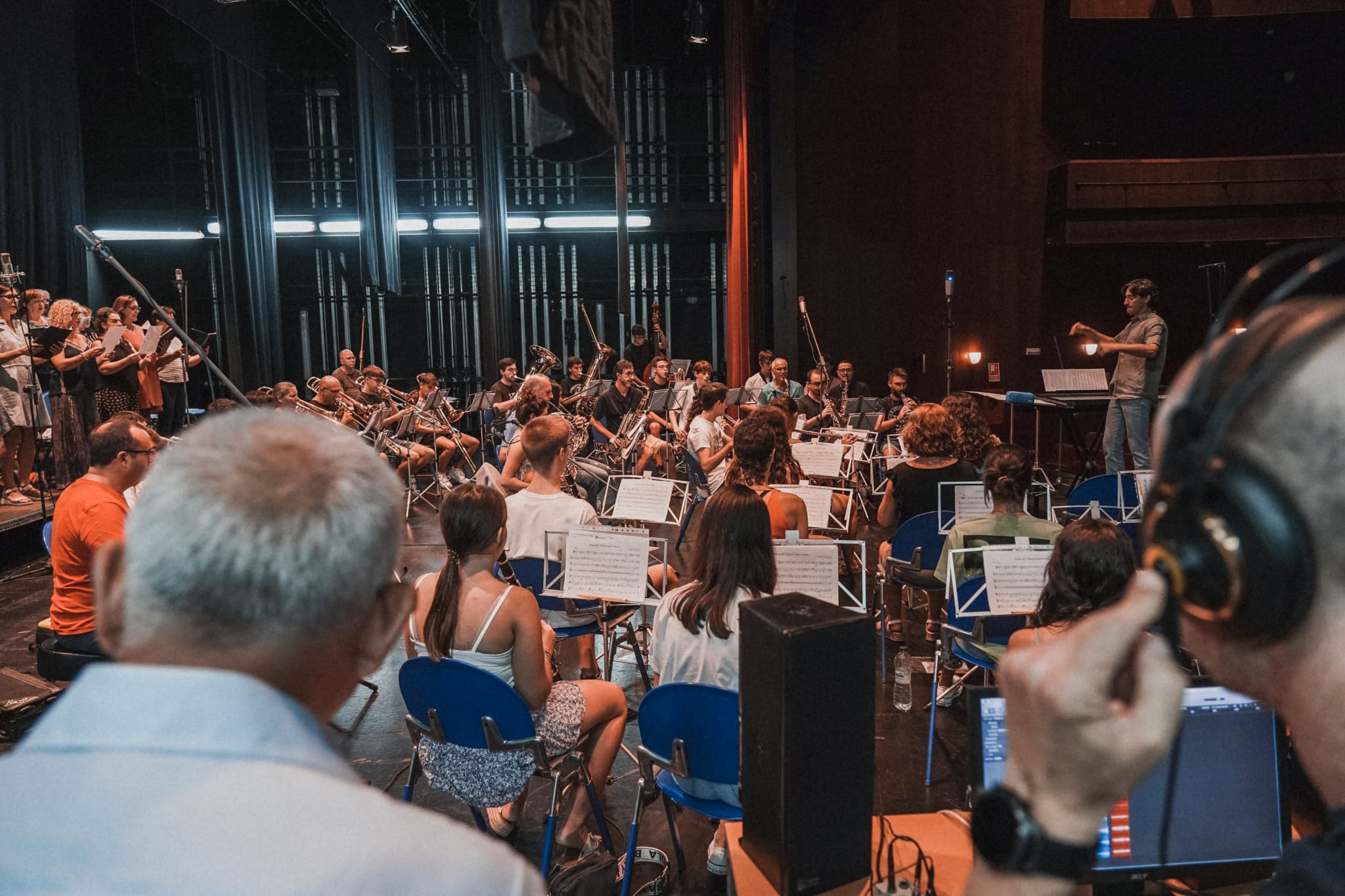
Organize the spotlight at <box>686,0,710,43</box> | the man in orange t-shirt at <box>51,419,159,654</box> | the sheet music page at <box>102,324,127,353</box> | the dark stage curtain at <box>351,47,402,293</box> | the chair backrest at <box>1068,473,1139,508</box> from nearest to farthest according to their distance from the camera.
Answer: the man in orange t-shirt at <box>51,419,159,654</box>
the chair backrest at <box>1068,473,1139,508</box>
the sheet music page at <box>102,324,127,353</box>
the dark stage curtain at <box>351,47,402,293</box>
the spotlight at <box>686,0,710,43</box>

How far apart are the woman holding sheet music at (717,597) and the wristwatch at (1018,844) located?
2.04 metres

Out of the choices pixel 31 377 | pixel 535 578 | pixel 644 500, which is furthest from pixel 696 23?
pixel 535 578

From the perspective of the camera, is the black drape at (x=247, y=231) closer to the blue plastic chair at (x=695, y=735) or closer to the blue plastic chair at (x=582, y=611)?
the blue plastic chair at (x=582, y=611)

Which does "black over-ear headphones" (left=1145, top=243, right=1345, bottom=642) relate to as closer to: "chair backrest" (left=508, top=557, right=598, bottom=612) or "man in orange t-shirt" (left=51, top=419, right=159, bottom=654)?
"chair backrest" (left=508, top=557, right=598, bottom=612)

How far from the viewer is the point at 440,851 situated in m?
0.64

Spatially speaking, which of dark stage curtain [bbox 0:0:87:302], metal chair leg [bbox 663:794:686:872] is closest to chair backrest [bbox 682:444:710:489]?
metal chair leg [bbox 663:794:686:872]

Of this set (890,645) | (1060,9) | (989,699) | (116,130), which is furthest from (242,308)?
(989,699)

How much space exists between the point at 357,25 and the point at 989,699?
1095 cm

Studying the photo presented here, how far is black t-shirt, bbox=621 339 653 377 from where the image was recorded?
1342 cm

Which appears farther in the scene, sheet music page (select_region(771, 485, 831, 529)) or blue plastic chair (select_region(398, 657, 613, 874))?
sheet music page (select_region(771, 485, 831, 529))

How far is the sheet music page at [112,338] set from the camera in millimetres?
7512

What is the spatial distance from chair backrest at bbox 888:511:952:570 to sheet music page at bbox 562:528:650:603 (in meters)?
1.66

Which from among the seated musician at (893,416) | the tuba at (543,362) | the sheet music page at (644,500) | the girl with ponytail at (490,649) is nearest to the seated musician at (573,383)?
the tuba at (543,362)

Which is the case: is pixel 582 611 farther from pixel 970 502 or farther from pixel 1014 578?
pixel 970 502
